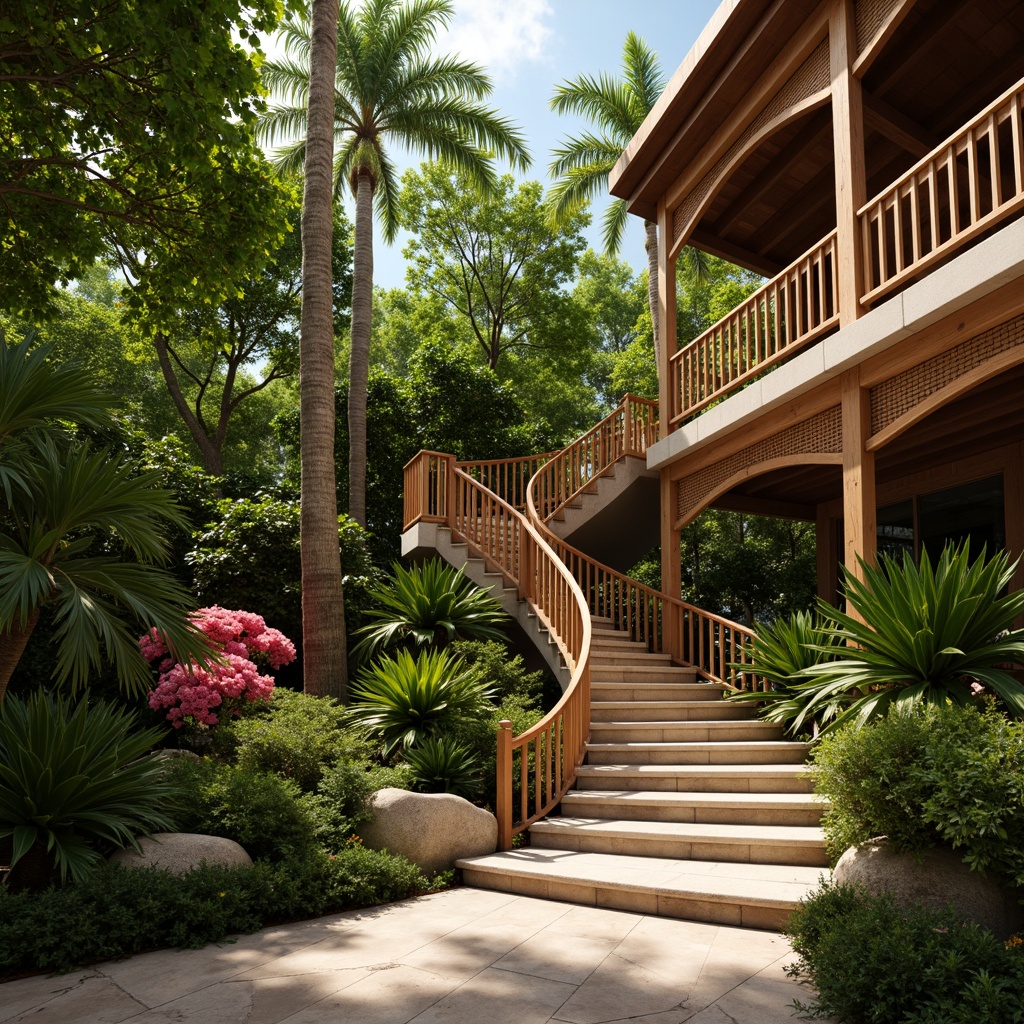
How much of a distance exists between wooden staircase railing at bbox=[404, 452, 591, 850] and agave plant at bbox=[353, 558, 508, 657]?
2.34ft

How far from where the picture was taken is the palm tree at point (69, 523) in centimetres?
584

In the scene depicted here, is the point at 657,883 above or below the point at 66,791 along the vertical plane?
below

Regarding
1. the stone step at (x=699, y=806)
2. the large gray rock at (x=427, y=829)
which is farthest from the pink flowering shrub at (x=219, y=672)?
the stone step at (x=699, y=806)

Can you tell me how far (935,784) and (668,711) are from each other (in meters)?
4.57

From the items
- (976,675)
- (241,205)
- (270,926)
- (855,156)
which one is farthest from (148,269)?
(976,675)

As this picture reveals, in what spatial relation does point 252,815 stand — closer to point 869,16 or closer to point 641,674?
point 641,674

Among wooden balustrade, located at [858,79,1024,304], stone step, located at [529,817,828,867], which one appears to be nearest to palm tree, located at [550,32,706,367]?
wooden balustrade, located at [858,79,1024,304]

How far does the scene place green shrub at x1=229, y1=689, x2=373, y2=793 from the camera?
719 cm

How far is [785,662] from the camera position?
824 cm

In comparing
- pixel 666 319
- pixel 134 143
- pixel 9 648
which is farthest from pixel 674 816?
pixel 134 143

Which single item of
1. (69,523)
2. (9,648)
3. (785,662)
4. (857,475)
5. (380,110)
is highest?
(380,110)

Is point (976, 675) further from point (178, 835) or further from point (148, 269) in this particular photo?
point (148, 269)

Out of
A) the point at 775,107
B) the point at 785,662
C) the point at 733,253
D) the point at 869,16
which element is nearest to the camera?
the point at 869,16

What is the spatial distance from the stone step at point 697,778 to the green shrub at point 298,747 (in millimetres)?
2324
